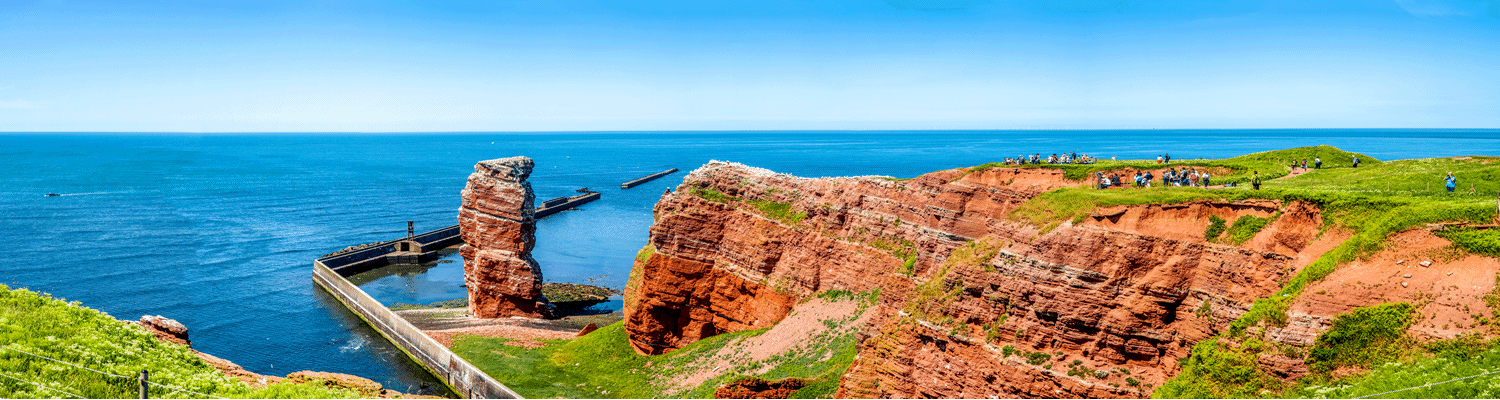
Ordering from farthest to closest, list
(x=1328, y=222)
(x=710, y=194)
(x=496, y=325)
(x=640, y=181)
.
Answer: (x=640, y=181) < (x=496, y=325) < (x=710, y=194) < (x=1328, y=222)

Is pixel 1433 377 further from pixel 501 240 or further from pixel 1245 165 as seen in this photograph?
pixel 501 240

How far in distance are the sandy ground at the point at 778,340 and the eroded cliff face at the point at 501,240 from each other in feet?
72.2

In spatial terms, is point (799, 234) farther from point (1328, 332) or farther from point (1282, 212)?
point (1328, 332)

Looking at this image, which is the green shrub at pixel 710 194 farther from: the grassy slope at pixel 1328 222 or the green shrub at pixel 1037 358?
the green shrub at pixel 1037 358

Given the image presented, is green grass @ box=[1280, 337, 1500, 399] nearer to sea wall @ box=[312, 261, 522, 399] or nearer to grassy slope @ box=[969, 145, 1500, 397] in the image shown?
grassy slope @ box=[969, 145, 1500, 397]

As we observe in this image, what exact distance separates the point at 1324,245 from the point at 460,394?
40989mm

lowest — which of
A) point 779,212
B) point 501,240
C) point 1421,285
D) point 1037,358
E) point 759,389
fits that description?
point 759,389

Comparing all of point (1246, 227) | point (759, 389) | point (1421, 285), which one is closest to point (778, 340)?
point (759, 389)

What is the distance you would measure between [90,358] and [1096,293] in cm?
2618

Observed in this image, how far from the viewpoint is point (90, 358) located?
19484 millimetres

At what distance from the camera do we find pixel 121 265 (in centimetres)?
7838

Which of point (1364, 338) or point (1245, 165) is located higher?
point (1245, 165)

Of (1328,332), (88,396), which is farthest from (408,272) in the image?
(1328,332)

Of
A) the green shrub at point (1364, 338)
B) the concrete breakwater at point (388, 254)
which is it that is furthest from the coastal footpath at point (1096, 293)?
the concrete breakwater at point (388, 254)
